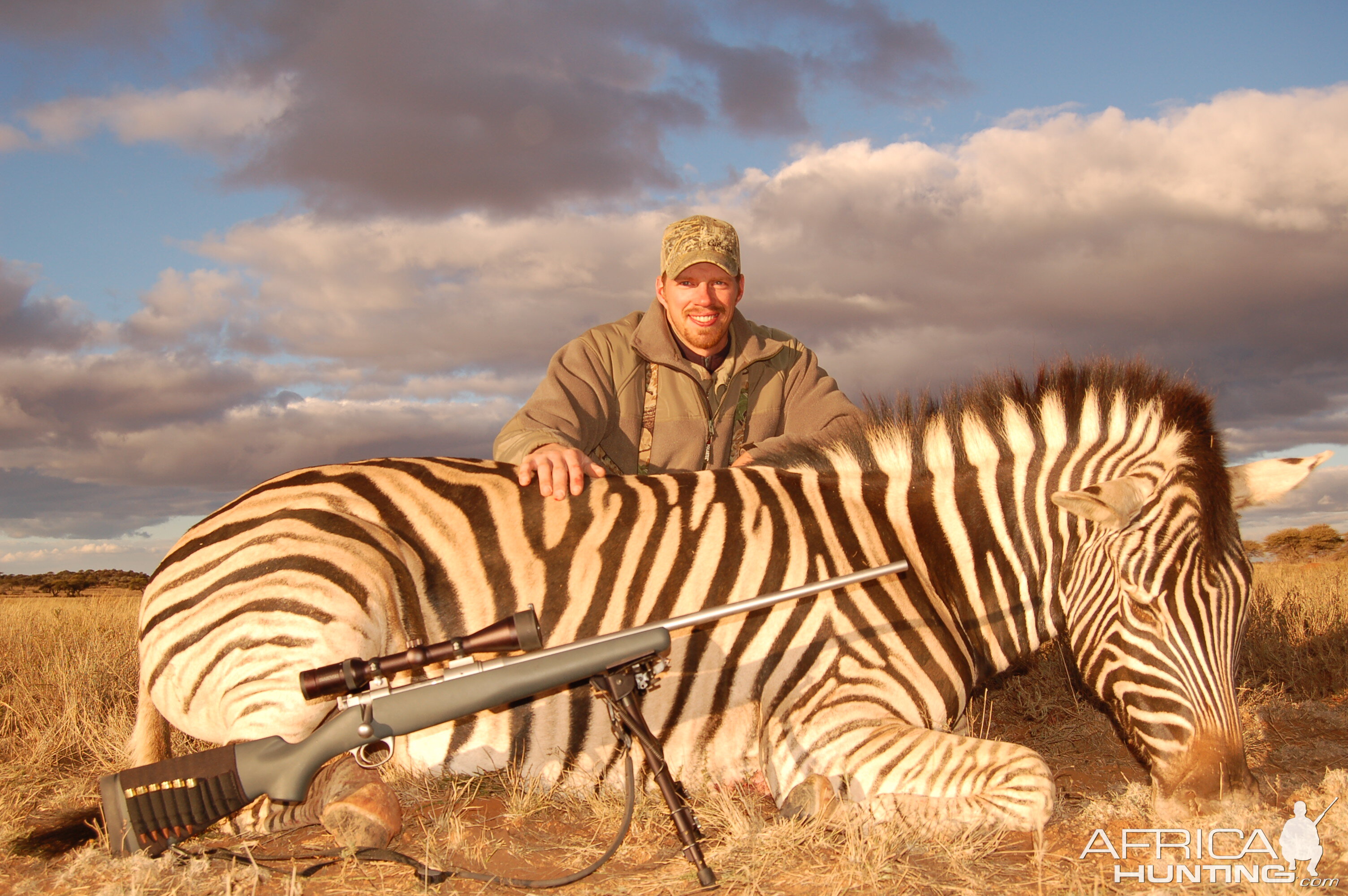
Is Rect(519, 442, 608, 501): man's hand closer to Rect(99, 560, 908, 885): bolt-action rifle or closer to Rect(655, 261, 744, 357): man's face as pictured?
Rect(99, 560, 908, 885): bolt-action rifle

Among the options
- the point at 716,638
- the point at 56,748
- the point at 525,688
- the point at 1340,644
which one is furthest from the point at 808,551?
the point at 1340,644

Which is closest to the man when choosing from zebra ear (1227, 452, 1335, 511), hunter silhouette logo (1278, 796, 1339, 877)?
zebra ear (1227, 452, 1335, 511)

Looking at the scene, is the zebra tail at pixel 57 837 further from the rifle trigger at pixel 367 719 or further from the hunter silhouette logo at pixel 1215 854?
the hunter silhouette logo at pixel 1215 854

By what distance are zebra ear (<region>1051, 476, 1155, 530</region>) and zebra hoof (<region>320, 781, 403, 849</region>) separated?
2456mm

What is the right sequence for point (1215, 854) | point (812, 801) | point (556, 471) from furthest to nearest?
point (556, 471) < point (812, 801) < point (1215, 854)

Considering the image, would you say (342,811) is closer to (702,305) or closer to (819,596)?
(819,596)

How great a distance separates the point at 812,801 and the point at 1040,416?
1.81 metres

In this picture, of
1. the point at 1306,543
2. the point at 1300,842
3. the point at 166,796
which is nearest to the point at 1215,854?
the point at 1300,842

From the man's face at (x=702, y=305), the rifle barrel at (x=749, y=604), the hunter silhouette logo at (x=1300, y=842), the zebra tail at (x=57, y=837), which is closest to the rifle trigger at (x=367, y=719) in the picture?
the rifle barrel at (x=749, y=604)

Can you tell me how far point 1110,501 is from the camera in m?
3.10

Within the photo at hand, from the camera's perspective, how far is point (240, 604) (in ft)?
10.5

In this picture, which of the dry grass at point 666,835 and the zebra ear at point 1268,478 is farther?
the zebra ear at point 1268,478

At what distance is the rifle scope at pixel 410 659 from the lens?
271cm

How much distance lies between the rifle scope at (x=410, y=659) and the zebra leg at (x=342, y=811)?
1.22ft
